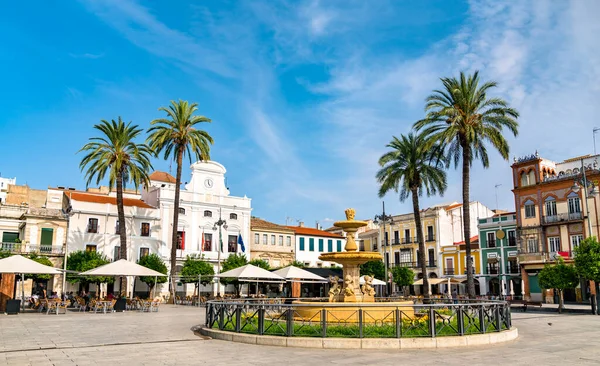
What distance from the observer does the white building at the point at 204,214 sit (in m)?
51.6

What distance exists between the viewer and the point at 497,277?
2156 inches

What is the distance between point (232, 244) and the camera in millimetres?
55062

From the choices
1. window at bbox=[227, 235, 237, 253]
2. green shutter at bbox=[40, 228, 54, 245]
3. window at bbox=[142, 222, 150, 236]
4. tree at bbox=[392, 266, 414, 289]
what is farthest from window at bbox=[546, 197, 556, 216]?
green shutter at bbox=[40, 228, 54, 245]

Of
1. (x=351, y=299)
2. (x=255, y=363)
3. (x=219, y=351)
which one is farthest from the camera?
(x=351, y=299)

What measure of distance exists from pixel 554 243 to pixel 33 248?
4766cm

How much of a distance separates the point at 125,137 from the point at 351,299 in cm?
2715

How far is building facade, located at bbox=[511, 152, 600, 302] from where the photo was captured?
45812mm

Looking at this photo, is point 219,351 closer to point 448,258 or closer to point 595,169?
point 595,169

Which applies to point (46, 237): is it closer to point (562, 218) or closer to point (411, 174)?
point (411, 174)

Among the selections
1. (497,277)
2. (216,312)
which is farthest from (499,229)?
(216,312)

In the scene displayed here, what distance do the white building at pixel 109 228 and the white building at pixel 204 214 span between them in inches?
53.1

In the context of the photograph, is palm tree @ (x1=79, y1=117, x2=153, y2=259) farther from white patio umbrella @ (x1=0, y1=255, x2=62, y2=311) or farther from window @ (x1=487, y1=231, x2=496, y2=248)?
window @ (x1=487, y1=231, x2=496, y2=248)

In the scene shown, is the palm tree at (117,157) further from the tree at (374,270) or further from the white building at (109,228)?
the tree at (374,270)

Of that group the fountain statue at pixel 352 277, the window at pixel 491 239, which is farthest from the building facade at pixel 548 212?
the fountain statue at pixel 352 277
